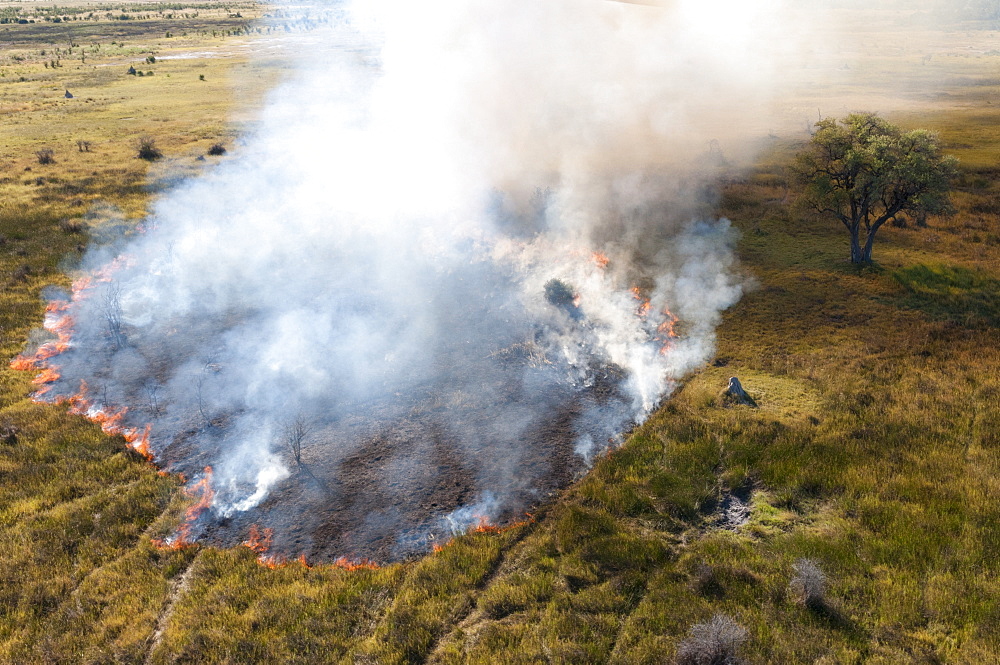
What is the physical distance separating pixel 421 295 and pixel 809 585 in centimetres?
1745

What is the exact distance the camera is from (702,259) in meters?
26.2

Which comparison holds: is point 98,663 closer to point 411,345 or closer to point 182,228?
point 411,345

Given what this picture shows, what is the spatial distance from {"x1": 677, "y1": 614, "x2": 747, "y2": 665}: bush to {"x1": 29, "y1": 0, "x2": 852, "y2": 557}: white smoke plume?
16.8 ft

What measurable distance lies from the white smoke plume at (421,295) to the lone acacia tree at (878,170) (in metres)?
5.62

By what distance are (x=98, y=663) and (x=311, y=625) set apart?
12.1ft

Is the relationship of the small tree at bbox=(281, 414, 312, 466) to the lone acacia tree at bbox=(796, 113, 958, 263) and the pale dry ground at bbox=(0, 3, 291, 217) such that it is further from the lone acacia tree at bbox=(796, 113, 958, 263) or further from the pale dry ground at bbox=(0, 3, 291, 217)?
the lone acacia tree at bbox=(796, 113, 958, 263)

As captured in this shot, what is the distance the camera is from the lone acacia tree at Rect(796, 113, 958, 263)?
2200cm

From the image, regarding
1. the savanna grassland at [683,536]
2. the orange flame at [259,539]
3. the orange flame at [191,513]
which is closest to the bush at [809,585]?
the savanna grassland at [683,536]

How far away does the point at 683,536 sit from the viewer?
40.1 feet

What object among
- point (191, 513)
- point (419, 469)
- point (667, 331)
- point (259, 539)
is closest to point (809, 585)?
point (419, 469)

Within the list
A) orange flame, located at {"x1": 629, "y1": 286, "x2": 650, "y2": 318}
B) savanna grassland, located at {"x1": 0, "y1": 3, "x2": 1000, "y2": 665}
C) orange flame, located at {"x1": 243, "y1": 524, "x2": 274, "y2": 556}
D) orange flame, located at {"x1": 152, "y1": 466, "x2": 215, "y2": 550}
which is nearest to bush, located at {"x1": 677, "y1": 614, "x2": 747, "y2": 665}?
savanna grassland, located at {"x1": 0, "y1": 3, "x2": 1000, "y2": 665}

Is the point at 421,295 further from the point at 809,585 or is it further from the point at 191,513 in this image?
the point at 809,585

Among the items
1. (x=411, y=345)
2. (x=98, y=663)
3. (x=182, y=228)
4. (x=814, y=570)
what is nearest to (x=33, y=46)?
(x=182, y=228)

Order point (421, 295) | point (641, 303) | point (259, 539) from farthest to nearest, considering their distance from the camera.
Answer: point (421, 295) < point (641, 303) < point (259, 539)
